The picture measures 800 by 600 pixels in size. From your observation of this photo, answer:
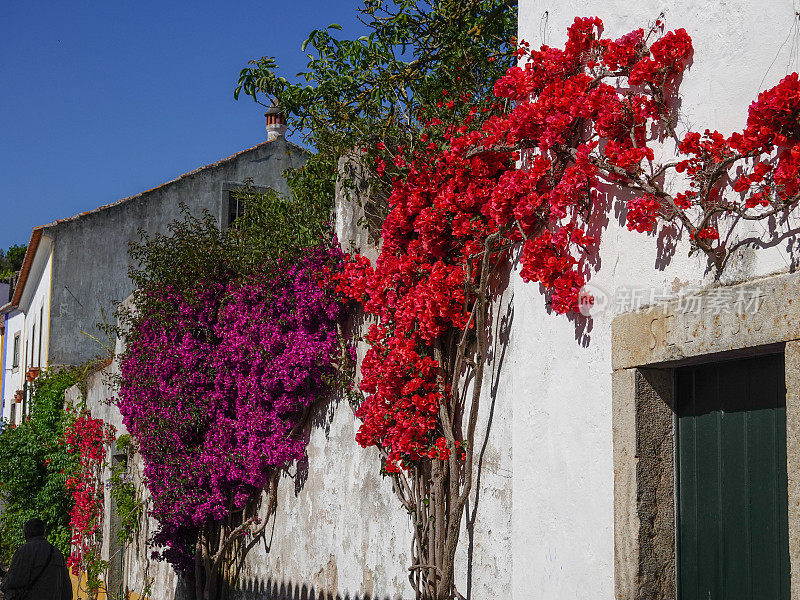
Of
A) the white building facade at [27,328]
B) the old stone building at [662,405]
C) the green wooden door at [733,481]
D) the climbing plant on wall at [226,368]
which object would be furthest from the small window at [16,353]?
the green wooden door at [733,481]

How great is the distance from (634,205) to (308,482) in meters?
4.65

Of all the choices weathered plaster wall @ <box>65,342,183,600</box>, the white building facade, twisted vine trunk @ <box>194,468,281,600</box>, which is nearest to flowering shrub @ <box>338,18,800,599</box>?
twisted vine trunk @ <box>194,468,281,600</box>

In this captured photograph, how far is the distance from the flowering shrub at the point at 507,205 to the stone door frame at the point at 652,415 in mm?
318

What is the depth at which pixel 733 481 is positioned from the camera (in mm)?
3877

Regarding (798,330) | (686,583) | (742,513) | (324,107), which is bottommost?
(686,583)

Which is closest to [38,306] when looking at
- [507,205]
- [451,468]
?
[451,468]

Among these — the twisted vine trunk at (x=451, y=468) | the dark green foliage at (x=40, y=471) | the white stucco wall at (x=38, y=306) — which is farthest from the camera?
the white stucco wall at (x=38, y=306)

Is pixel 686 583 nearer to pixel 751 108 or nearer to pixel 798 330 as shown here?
pixel 798 330

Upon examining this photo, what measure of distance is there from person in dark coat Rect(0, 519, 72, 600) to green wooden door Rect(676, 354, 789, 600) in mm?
5852

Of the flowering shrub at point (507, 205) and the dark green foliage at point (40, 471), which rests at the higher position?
the flowering shrub at point (507, 205)

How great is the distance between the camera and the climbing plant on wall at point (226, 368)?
7.79 metres

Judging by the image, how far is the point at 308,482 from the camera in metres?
7.91

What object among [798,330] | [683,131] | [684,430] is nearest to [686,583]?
[684,430]

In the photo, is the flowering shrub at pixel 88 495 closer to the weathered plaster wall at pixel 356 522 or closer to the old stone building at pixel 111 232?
the old stone building at pixel 111 232
